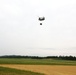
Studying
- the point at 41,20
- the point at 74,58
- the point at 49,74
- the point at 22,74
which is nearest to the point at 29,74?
the point at 22,74

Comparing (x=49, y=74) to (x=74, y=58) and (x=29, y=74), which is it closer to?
(x=29, y=74)

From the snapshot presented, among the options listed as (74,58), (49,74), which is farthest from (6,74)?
(74,58)

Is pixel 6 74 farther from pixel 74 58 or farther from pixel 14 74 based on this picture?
pixel 74 58

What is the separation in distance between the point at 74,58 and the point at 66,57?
27.9ft

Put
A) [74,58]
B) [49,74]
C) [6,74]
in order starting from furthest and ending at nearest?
[74,58]
[49,74]
[6,74]

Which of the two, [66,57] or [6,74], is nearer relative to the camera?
[6,74]

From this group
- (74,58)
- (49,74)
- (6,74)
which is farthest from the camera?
(74,58)

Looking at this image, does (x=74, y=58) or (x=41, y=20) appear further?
(x=74, y=58)

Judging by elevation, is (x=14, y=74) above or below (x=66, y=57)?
below

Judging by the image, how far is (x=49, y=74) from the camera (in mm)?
38344

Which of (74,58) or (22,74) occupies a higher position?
(74,58)

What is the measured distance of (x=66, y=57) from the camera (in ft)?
473

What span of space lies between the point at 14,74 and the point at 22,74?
1.43 meters

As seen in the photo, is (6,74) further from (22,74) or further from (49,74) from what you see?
(49,74)
